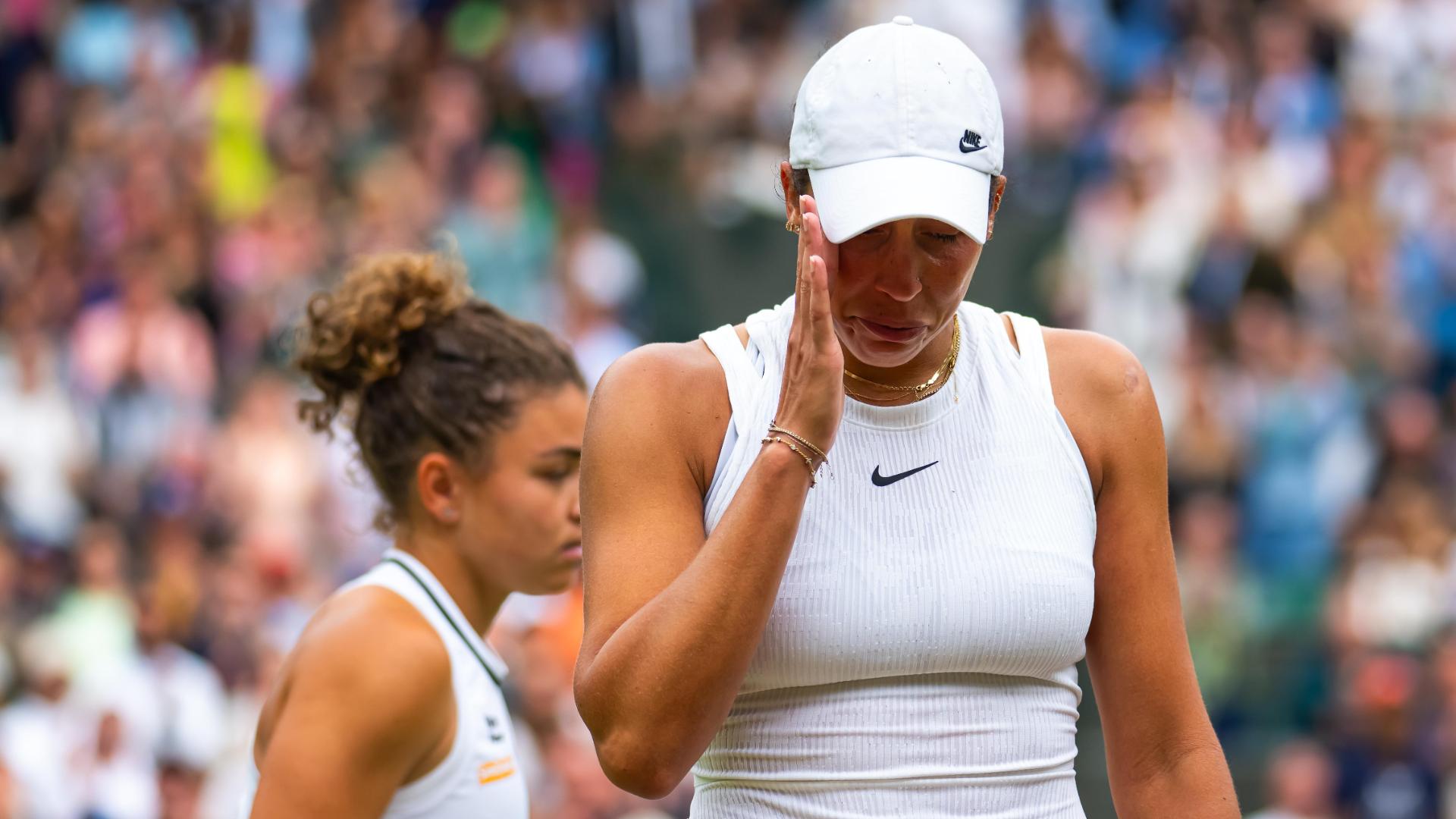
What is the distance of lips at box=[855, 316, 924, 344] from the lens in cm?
226

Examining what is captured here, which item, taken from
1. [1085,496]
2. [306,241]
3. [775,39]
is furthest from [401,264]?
[775,39]

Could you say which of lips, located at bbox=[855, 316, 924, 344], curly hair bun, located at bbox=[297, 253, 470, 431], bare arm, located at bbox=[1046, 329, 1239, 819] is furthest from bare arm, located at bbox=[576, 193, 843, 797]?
curly hair bun, located at bbox=[297, 253, 470, 431]

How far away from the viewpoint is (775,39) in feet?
37.3

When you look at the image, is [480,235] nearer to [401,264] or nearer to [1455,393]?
[1455,393]

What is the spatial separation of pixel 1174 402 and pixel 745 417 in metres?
7.42

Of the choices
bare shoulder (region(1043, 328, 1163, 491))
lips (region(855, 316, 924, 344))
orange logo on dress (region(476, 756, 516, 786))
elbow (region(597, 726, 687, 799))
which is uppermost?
lips (region(855, 316, 924, 344))

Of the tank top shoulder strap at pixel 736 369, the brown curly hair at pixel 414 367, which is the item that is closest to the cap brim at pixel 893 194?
the tank top shoulder strap at pixel 736 369

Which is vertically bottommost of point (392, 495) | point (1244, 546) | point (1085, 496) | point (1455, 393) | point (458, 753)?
point (1244, 546)

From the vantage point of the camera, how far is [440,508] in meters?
3.25

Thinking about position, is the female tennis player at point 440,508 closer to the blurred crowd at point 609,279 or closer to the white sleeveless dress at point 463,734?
the white sleeveless dress at point 463,734

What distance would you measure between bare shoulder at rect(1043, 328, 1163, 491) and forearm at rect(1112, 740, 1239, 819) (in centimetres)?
36

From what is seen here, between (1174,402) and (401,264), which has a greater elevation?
(401,264)

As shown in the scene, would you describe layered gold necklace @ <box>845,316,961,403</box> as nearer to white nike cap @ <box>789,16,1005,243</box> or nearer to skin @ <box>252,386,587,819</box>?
white nike cap @ <box>789,16,1005,243</box>

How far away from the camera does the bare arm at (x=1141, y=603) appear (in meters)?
2.41
